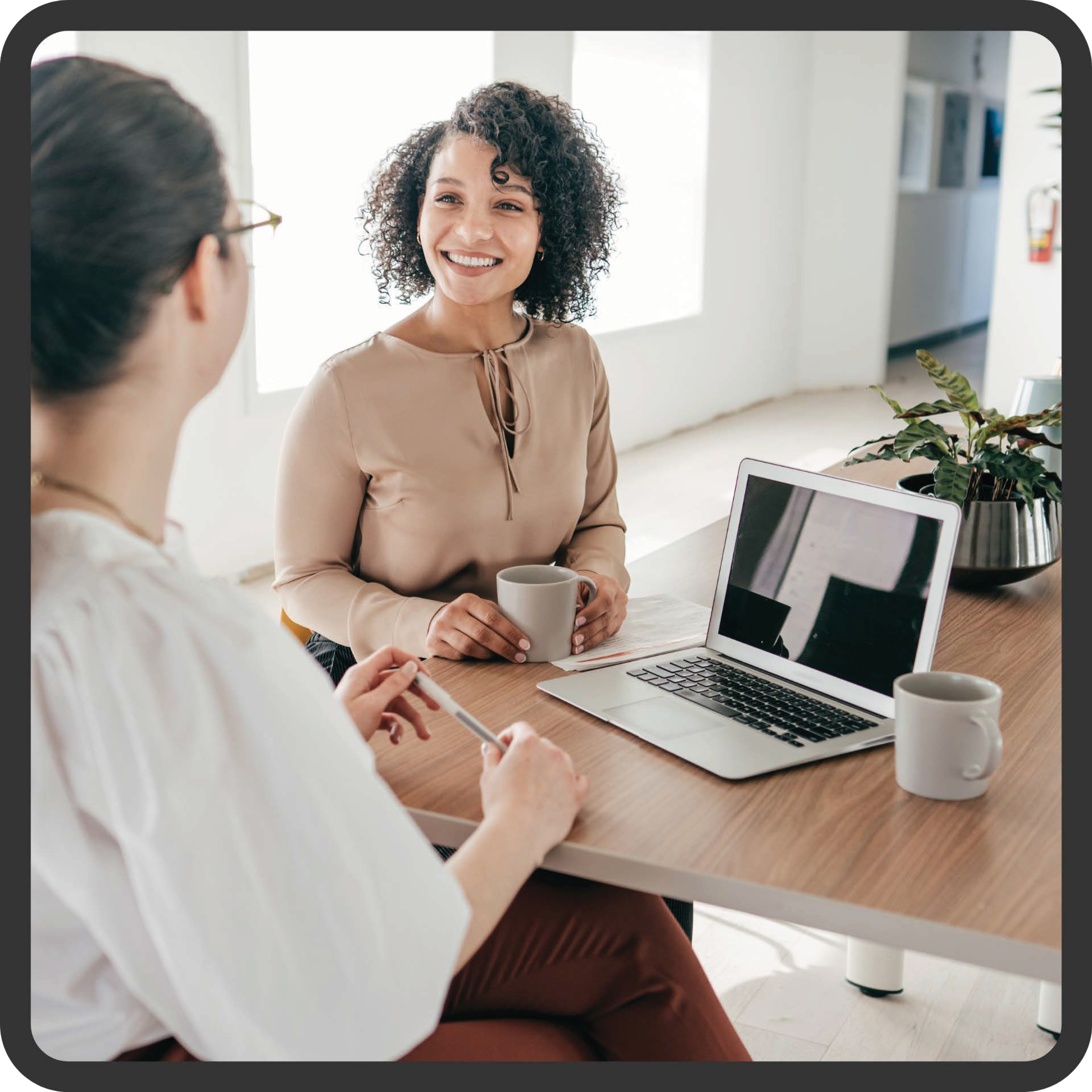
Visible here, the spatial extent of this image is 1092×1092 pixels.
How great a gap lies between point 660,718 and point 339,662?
64 centimetres

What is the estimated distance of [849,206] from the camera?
27.8 ft

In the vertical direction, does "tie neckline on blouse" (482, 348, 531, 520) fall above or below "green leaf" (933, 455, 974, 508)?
above

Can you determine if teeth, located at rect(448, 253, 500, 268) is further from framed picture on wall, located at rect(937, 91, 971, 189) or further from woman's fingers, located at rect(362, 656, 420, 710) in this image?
framed picture on wall, located at rect(937, 91, 971, 189)

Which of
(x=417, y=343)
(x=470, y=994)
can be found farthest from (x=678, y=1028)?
(x=417, y=343)

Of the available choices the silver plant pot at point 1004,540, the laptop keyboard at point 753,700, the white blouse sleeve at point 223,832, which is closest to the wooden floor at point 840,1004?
the laptop keyboard at point 753,700

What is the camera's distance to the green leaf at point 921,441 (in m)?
1.63

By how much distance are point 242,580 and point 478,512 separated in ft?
8.75

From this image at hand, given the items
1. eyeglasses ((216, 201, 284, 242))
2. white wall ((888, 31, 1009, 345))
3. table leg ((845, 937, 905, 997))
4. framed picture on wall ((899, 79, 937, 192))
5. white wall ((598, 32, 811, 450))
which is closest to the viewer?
eyeglasses ((216, 201, 284, 242))

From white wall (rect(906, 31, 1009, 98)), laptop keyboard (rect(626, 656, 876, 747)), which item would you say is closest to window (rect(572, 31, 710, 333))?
white wall (rect(906, 31, 1009, 98))

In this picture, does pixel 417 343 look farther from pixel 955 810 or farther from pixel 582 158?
pixel 955 810

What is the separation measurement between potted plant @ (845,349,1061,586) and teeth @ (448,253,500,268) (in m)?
0.55

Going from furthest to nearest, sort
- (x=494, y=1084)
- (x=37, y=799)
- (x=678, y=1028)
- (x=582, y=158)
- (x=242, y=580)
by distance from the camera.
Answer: (x=242, y=580), (x=582, y=158), (x=678, y=1028), (x=494, y=1084), (x=37, y=799)

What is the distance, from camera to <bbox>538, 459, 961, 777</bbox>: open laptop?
45.3 inches

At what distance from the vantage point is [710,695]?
1.25 metres
